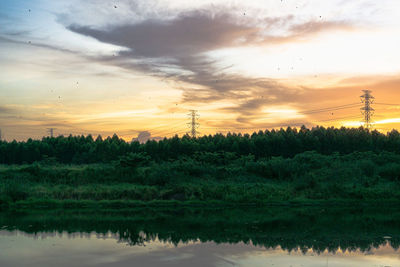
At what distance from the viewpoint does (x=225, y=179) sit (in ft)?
121

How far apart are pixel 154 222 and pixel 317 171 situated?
20.5 meters

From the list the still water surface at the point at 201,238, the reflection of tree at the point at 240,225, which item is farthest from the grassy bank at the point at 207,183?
the still water surface at the point at 201,238

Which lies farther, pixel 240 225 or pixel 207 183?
pixel 207 183

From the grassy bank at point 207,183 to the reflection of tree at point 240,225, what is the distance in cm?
304

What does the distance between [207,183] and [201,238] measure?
16951 mm

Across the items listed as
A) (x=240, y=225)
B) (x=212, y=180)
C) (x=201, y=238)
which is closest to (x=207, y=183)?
(x=212, y=180)

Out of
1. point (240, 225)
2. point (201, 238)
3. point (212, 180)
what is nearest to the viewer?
point (201, 238)

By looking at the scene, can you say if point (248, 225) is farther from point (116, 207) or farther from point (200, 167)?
point (200, 167)

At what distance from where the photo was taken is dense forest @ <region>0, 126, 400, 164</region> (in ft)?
171

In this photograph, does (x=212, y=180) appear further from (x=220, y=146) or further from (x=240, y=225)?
(x=220, y=146)

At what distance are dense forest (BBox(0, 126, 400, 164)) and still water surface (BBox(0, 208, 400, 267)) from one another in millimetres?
25344

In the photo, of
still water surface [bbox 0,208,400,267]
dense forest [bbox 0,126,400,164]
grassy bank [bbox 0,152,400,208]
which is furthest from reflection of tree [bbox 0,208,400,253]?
dense forest [bbox 0,126,400,164]

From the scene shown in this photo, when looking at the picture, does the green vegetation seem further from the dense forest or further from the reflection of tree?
the reflection of tree

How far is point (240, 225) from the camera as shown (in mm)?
21375
